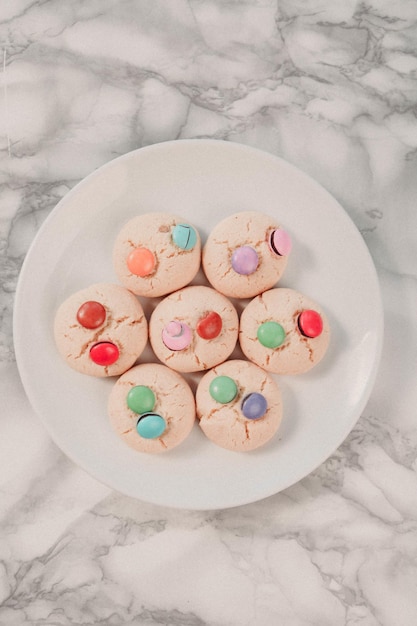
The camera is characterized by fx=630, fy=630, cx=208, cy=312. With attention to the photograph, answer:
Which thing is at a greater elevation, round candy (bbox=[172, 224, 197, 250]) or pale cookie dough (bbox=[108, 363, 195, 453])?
round candy (bbox=[172, 224, 197, 250])

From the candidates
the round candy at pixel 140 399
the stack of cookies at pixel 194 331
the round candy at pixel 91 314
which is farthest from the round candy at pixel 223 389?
the round candy at pixel 91 314

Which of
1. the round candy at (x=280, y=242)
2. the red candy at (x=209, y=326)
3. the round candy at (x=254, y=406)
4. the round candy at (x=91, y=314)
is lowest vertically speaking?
the round candy at (x=254, y=406)

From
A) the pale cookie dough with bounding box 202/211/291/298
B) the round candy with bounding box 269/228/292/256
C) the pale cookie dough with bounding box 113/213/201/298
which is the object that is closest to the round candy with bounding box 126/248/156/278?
the pale cookie dough with bounding box 113/213/201/298

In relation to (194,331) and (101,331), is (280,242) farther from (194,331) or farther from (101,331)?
(101,331)

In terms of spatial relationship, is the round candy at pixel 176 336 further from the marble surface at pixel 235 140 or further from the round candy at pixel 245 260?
the marble surface at pixel 235 140

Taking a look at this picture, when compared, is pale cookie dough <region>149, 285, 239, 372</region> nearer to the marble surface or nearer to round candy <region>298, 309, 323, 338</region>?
round candy <region>298, 309, 323, 338</region>

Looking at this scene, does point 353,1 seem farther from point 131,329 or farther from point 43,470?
point 43,470
